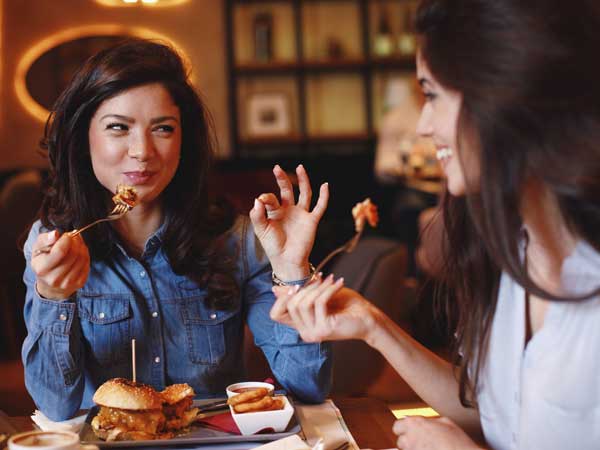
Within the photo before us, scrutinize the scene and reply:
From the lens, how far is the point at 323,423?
1.59 meters

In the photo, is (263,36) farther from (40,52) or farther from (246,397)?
(246,397)

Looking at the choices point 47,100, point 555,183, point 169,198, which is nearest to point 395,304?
point 169,198

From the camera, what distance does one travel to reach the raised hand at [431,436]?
4.46 ft

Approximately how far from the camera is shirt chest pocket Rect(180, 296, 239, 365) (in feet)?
6.57

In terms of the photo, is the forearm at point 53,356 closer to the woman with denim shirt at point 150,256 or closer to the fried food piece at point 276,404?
the woman with denim shirt at point 150,256

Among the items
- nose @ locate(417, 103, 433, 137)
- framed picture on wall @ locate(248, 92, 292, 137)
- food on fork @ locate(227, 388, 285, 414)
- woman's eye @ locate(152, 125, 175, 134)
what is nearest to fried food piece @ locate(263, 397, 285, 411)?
food on fork @ locate(227, 388, 285, 414)

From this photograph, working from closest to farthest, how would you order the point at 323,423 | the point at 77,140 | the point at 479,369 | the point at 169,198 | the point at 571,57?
1. the point at 571,57
2. the point at 479,369
3. the point at 323,423
4. the point at 77,140
5. the point at 169,198

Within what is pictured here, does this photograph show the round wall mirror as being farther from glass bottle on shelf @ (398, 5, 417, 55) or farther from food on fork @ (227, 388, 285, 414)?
food on fork @ (227, 388, 285, 414)

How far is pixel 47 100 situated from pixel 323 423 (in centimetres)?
627

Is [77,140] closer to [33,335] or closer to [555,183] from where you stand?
[33,335]

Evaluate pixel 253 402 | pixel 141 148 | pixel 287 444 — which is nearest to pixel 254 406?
pixel 253 402

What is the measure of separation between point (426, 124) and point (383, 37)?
19.9 feet

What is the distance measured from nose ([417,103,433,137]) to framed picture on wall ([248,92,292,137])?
6.00 meters

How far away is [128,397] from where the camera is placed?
1471mm
